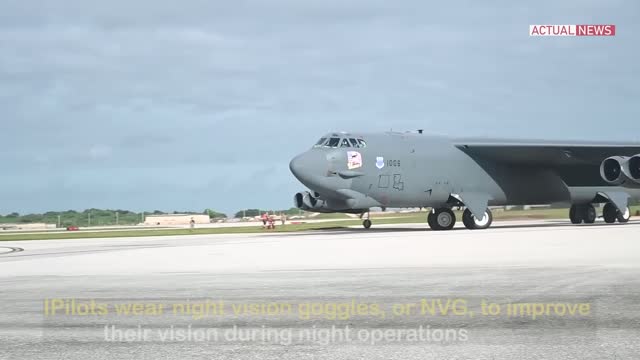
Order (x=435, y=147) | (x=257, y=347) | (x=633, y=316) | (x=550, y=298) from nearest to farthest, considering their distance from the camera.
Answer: (x=257, y=347) → (x=633, y=316) → (x=550, y=298) → (x=435, y=147)

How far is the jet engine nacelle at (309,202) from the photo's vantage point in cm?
3911

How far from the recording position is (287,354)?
→ 270 inches

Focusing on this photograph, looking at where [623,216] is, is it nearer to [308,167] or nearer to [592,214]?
[592,214]

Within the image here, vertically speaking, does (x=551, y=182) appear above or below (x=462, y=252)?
above

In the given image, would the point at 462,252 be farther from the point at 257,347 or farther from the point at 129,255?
the point at 257,347

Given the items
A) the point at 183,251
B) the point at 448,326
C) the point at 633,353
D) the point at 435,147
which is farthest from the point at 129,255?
the point at 435,147

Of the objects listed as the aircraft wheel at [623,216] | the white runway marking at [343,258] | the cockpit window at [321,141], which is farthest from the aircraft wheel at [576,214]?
the white runway marking at [343,258]

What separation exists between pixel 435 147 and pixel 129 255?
20.1 metres

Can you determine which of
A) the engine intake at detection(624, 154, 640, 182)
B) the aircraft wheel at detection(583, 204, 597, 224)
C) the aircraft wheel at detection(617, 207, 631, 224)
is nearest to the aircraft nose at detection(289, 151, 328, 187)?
the engine intake at detection(624, 154, 640, 182)

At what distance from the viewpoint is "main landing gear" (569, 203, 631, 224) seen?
44.6m

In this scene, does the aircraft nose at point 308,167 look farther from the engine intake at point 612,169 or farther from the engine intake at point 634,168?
the engine intake at point 634,168

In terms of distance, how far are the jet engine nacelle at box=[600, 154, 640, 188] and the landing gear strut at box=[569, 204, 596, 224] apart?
6.35 metres

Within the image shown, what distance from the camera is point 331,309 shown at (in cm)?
964

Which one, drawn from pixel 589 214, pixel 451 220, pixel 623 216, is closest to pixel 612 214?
pixel 623 216
